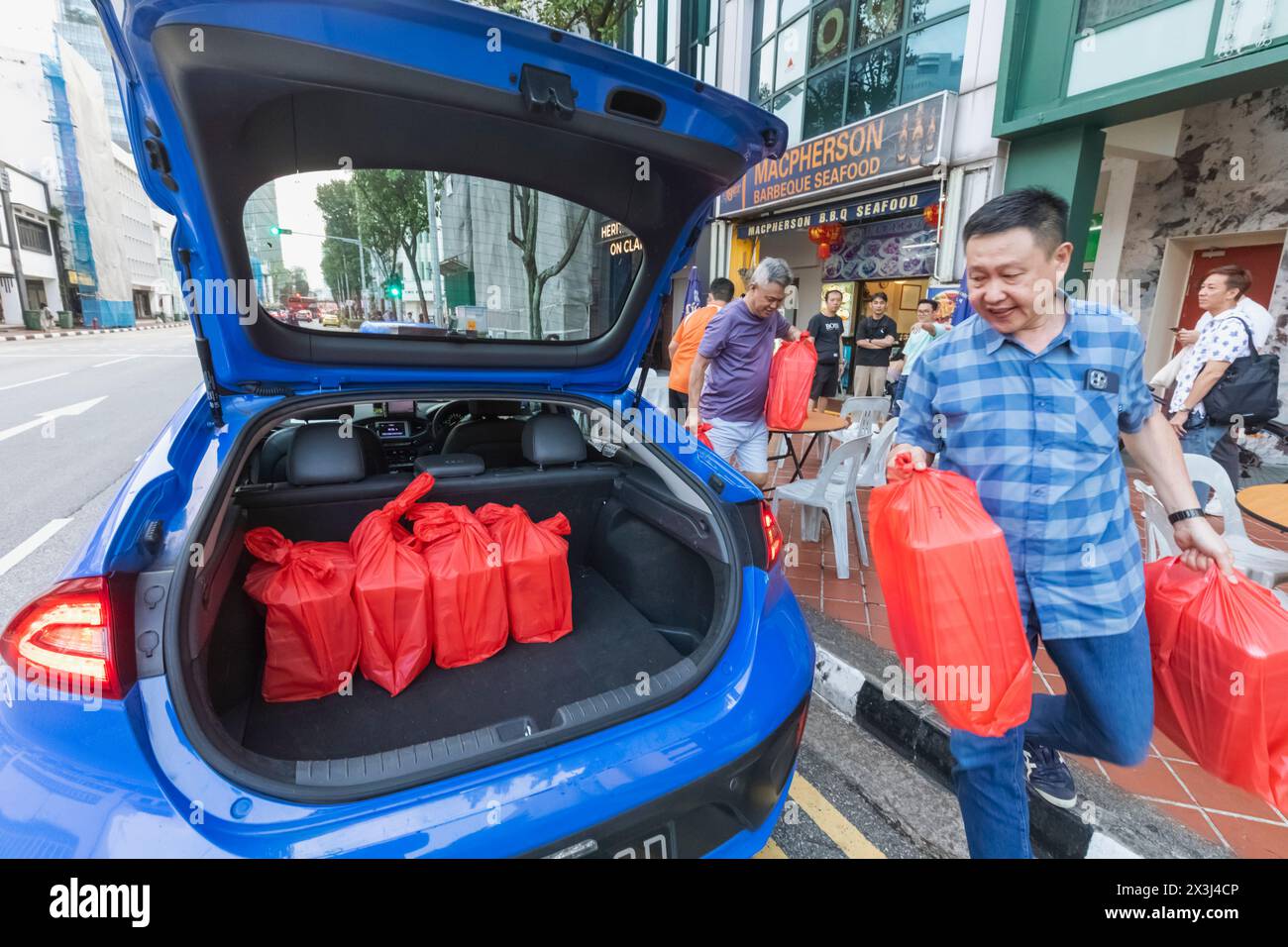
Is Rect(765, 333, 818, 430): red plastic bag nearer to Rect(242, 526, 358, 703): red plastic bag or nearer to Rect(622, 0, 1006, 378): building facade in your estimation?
Rect(242, 526, 358, 703): red plastic bag

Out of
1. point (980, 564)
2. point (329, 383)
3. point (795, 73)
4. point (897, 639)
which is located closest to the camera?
point (980, 564)

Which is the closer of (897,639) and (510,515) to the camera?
(897,639)

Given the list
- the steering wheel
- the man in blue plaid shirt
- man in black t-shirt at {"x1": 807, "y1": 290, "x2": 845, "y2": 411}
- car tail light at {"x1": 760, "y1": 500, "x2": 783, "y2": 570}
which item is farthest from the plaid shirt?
man in black t-shirt at {"x1": 807, "y1": 290, "x2": 845, "y2": 411}

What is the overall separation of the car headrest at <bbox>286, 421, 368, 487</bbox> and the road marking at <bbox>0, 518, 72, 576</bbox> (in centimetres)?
283

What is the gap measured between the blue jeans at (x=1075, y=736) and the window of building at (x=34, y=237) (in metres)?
45.6

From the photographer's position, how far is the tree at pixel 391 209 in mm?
1927

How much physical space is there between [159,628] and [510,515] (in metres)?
1.22

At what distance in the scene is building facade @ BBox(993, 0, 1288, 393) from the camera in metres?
4.77

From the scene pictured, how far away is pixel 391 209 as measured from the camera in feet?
6.74

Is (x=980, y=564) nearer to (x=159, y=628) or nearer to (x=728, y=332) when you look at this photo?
(x=159, y=628)

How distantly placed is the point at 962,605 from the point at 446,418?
286cm

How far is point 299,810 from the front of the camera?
3.53ft

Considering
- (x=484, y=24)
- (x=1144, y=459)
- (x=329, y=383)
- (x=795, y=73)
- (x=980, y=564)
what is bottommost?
(x=980, y=564)
